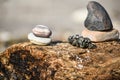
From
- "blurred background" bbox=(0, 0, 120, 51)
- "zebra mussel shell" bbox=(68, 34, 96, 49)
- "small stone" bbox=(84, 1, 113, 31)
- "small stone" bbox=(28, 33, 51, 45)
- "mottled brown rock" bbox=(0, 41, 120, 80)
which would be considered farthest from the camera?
"blurred background" bbox=(0, 0, 120, 51)

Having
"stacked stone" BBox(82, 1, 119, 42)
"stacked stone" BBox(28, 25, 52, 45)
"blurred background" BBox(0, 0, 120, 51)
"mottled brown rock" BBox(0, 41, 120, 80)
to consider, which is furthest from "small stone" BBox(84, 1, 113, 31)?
"blurred background" BBox(0, 0, 120, 51)

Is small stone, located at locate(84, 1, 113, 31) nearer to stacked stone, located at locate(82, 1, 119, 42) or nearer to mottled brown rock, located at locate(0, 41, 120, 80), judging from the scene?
stacked stone, located at locate(82, 1, 119, 42)

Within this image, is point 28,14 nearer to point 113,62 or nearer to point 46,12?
point 46,12

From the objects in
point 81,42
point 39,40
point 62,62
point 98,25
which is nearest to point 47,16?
point 98,25

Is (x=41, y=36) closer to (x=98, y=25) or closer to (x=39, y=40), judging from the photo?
(x=39, y=40)

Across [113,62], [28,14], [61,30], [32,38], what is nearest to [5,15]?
[28,14]

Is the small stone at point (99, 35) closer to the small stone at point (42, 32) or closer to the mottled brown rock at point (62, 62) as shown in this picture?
the mottled brown rock at point (62, 62)
